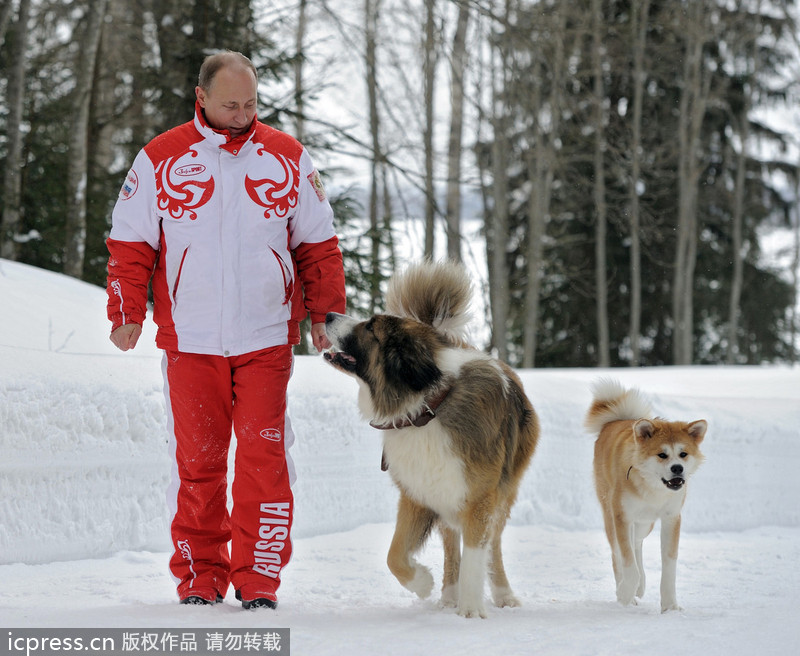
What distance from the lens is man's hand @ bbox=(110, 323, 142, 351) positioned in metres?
3.53

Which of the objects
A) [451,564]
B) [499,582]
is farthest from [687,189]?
[451,564]

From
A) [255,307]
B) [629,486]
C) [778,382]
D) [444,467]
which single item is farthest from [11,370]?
[778,382]

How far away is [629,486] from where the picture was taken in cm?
426

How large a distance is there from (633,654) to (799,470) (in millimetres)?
5020

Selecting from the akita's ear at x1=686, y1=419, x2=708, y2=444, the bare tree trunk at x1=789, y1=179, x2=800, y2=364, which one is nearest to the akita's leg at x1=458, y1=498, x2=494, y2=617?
the akita's ear at x1=686, y1=419, x2=708, y2=444

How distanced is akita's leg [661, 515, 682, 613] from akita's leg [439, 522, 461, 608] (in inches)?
36.2

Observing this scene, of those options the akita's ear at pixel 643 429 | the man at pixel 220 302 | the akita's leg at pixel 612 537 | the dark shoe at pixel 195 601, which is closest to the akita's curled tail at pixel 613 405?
the akita's leg at pixel 612 537

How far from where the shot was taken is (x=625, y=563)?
13.5ft

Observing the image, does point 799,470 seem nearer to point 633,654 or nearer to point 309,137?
point 633,654

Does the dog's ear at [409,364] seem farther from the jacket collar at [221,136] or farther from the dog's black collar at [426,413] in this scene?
the jacket collar at [221,136]

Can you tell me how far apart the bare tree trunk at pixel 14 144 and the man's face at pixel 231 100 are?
6.25 m

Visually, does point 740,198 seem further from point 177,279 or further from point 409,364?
point 177,279

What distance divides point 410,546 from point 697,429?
1.63 m

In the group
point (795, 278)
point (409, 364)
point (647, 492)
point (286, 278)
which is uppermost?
point (795, 278)
